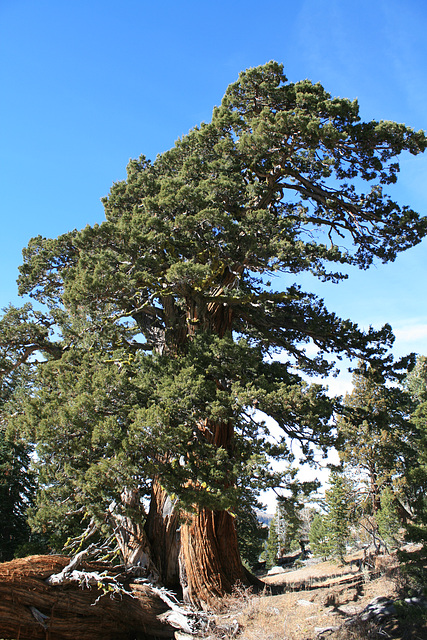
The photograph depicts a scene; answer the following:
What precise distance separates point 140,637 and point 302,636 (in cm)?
391

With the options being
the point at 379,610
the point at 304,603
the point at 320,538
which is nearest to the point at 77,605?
the point at 304,603

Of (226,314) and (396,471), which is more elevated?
(226,314)

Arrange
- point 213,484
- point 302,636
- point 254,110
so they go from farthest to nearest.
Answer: point 254,110 < point 213,484 < point 302,636

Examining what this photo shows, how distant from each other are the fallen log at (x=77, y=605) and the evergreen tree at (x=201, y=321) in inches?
31.5

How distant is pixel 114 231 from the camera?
1058 cm

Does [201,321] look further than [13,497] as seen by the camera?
No

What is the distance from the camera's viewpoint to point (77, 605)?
805cm

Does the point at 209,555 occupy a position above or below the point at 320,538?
above

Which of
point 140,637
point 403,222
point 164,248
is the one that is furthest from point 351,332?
point 140,637

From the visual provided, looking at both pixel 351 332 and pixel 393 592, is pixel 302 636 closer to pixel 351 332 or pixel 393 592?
pixel 393 592

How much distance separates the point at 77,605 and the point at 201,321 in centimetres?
683

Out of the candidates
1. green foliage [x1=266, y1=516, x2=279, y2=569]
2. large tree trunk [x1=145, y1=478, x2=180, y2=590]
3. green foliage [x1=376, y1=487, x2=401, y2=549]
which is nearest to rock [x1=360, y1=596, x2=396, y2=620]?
large tree trunk [x1=145, y1=478, x2=180, y2=590]

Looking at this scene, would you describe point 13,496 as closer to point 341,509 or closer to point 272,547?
Answer: point 341,509

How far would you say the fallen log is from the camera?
721 cm
